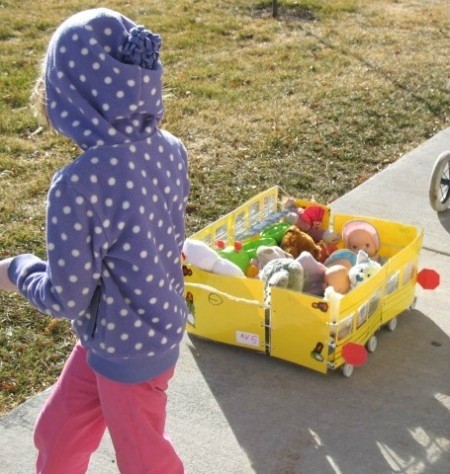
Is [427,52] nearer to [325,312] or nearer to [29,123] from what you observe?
[29,123]

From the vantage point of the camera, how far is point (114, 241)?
2061mm

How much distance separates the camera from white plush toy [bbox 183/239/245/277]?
3.51 meters

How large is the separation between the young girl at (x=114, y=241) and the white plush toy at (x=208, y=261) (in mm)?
1134

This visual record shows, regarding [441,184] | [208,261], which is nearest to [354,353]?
[208,261]

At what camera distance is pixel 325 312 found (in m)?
3.21

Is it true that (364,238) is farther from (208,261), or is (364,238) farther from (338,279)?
(208,261)

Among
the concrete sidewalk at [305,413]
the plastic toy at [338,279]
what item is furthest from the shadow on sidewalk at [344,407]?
the plastic toy at [338,279]

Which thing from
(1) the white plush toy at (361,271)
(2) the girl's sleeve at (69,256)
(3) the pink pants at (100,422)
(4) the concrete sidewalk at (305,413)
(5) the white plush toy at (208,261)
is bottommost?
(4) the concrete sidewalk at (305,413)

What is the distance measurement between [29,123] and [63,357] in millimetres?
3237

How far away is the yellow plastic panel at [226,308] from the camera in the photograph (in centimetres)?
339

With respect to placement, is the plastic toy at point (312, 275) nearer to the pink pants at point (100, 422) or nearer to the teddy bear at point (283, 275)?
the teddy bear at point (283, 275)

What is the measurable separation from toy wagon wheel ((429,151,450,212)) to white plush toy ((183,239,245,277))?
163cm

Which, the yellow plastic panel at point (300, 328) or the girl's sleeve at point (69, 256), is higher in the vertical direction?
the girl's sleeve at point (69, 256)

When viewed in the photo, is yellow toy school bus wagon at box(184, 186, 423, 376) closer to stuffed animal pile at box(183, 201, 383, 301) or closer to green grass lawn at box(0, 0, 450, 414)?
stuffed animal pile at box(183, 201, 383, 301)
